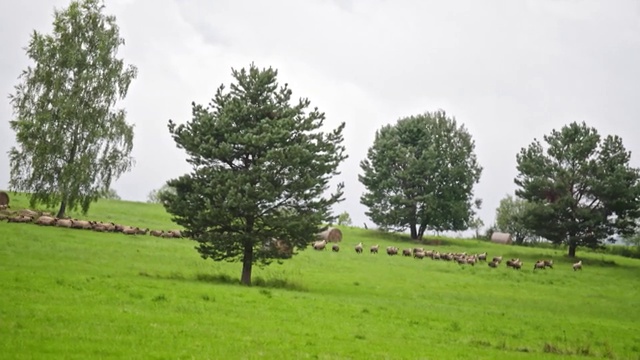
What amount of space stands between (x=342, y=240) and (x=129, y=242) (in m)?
29.9

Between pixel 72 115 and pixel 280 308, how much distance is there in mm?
36873

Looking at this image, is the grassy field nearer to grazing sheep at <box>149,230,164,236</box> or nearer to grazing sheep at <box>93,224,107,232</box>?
grazing sheep at <box>93,224,107,232</box>

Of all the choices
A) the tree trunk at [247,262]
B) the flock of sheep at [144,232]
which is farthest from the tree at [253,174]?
the flock of sheep at [144,232]

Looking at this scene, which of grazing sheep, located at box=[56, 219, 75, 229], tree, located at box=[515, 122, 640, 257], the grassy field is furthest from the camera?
tree, located at box=[515, 122, 640, 257]

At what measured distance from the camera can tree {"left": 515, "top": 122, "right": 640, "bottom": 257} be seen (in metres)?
66.2

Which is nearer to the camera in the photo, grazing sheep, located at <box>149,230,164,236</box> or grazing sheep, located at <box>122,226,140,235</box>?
grazing sheep, located at <box>122,226,140,235</box>

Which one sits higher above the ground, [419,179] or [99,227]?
[419,179]

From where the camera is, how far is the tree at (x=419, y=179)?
255 feet

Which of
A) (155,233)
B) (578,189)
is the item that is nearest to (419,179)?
(578,189)

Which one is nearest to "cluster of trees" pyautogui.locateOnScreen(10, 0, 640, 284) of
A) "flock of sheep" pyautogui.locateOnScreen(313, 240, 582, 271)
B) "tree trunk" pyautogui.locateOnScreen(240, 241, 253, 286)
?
"tree trunk" pyautogui.locateOnScreen(240, 241, 253, 286)

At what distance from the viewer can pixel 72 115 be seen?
172 ft

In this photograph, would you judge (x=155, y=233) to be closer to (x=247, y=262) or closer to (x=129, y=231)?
(x=129, y=231)

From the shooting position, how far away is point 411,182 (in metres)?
79.3

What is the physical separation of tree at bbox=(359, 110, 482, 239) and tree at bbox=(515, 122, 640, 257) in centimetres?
1019
